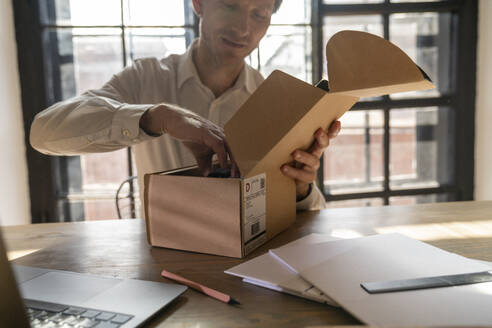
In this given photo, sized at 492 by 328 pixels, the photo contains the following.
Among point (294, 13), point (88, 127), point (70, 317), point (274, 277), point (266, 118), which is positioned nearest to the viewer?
point (70, 317)

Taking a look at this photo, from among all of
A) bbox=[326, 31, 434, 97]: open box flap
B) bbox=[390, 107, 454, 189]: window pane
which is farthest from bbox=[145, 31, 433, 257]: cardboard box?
bbox=[390, 107, 454, 189]: window pane

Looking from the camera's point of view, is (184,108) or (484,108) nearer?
(184,108)

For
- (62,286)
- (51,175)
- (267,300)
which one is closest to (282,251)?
(267,300)

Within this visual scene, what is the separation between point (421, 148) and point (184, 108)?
5.77ft

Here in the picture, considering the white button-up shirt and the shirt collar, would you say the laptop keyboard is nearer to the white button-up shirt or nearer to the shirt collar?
the white button-up shirt

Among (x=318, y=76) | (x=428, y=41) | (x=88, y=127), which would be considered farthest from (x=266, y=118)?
(x=428, y=41)

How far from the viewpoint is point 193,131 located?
809mm

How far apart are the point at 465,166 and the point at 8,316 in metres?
2.63

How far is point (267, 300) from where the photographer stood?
50 centimetres

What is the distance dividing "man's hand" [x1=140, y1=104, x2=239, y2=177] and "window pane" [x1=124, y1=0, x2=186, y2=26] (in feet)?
4.35

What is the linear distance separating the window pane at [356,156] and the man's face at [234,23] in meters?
1.15

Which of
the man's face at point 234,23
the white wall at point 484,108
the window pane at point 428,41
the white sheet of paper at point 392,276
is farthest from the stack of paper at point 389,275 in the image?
the white wall at point 484,108

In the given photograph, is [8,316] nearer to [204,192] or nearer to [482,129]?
[204,192]

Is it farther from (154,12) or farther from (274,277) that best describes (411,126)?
(274,277)
